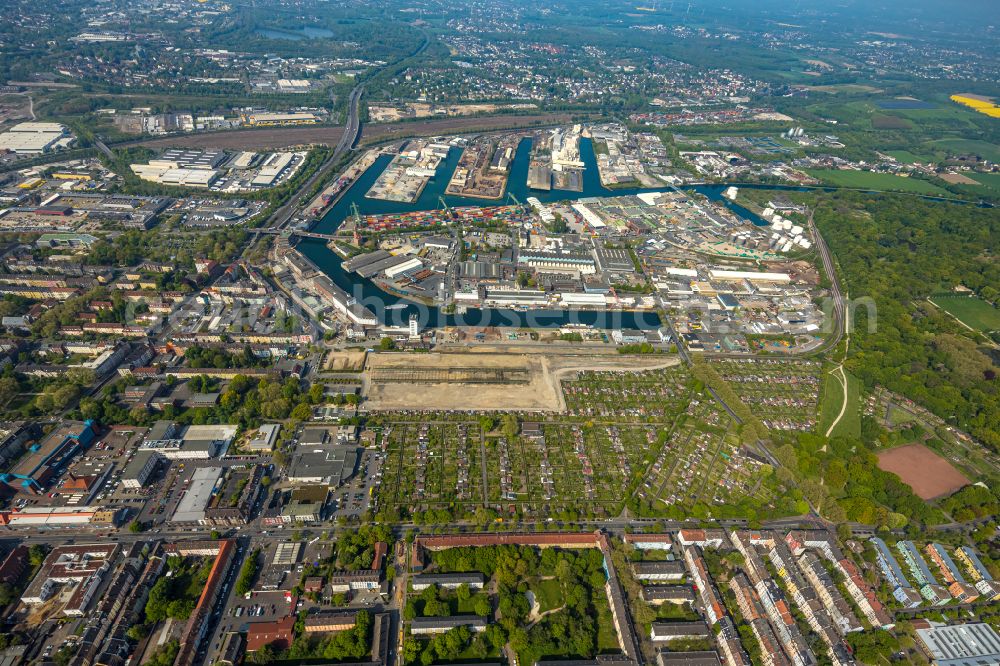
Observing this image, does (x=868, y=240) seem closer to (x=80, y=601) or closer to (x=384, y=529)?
(x=384, y=529)

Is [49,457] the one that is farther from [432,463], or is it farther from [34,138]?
[34,138]

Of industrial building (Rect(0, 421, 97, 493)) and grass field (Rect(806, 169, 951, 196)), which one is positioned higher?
grass field (Rect(806, 169, 951, 196))

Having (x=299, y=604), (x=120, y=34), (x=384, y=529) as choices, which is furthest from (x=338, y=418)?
(x=120, y=34)

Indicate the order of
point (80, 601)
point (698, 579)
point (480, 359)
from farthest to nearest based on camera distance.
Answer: point (480, 359), point (698, 579), point (80, 601)

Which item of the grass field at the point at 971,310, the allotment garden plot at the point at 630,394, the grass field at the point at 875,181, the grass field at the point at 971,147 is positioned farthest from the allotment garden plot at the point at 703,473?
the grass field at the point at 971,147

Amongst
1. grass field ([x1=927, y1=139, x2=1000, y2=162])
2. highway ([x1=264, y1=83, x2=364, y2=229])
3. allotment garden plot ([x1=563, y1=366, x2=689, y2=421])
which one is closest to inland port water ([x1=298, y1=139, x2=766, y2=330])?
highway ([x1=264, y1=83, x2=364, y2=229])

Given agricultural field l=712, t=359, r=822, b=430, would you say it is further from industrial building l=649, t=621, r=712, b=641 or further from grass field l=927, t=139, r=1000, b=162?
grass field l=927, t=139, r=1000, b=162

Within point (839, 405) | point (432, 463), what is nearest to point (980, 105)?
point (839, 405)
